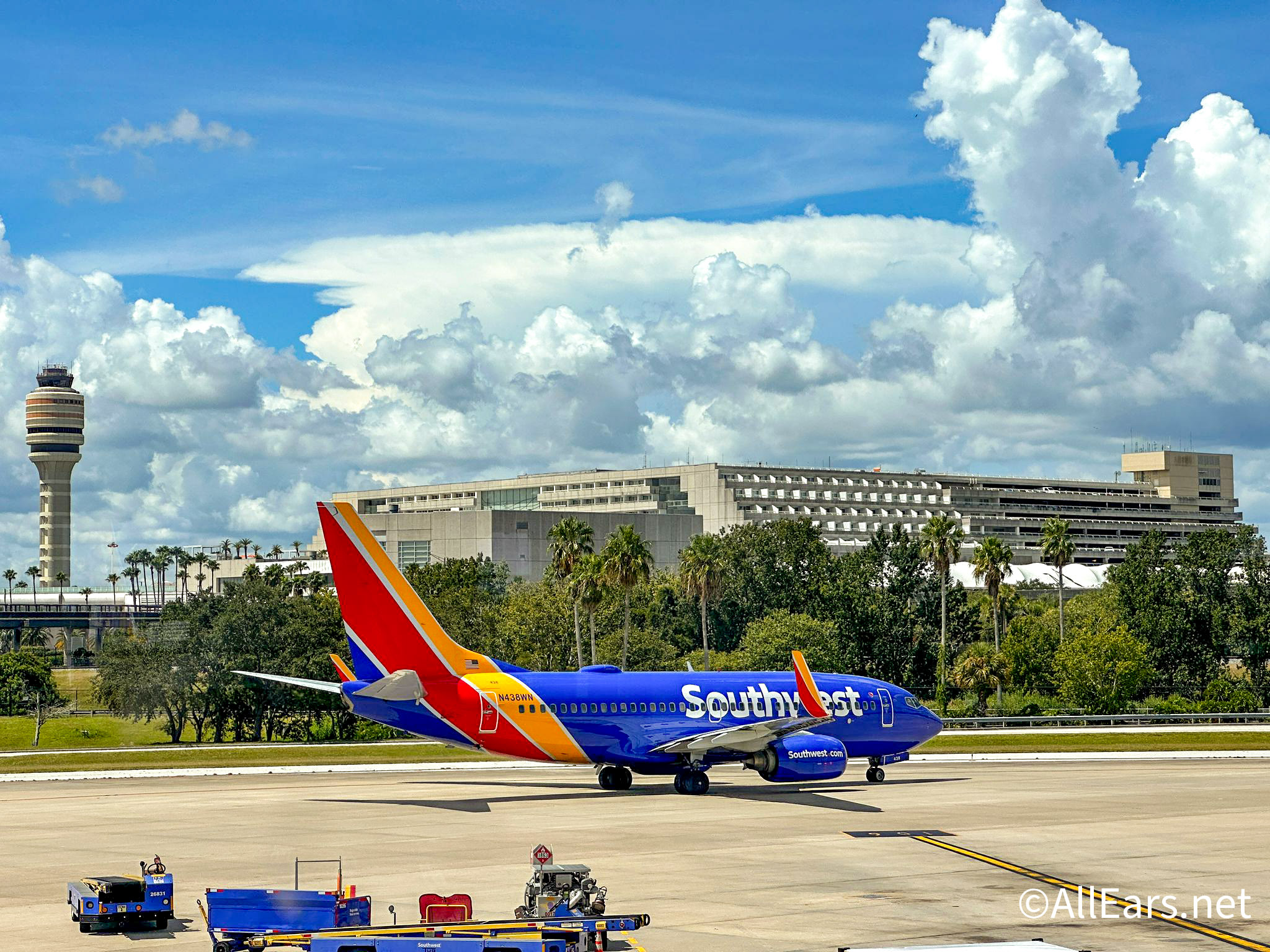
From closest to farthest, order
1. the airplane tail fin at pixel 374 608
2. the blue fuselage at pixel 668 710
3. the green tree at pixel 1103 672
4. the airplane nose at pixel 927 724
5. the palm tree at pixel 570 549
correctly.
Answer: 1. the airplane tail fin at pixel 374 608
2. the blue fuselage at pixel 668 710
3. the airplane nose at pixel 927 724
4. the green tree at pixel 1103 672
5. the palm tree at pixel 570 549

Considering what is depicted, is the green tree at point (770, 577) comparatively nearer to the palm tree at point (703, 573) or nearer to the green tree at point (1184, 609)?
the palm tree at point (703, 573)

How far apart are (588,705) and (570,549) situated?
6349 cm

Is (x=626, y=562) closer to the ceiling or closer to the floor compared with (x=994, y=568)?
closer to the floor

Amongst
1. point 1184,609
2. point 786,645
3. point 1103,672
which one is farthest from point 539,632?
point 1184,609

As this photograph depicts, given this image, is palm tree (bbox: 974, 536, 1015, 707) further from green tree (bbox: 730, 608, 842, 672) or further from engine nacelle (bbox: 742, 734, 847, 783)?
engine nacelle (bbox: 742, 734, 847, 783)

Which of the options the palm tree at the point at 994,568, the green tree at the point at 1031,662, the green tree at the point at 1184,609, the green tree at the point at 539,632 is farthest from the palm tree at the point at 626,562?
the green tree at the point at 1184,609

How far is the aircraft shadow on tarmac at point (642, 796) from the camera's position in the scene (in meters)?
42.6

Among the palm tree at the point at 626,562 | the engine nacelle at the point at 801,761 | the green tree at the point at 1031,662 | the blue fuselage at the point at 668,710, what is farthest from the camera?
the green tree at the point at 1031,662

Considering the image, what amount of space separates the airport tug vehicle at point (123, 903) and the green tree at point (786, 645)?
298 feet

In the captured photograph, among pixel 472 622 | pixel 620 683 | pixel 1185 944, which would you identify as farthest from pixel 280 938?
pixel 472 622

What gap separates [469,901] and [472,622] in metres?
96.1

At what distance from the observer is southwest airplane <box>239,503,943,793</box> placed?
42.4m

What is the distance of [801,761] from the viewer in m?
46.0

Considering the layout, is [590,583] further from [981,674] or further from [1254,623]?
[1254,623]
